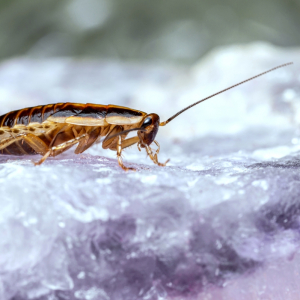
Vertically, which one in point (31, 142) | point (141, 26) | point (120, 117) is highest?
point (141, 26)

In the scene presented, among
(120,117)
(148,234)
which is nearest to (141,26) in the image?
(120,117)

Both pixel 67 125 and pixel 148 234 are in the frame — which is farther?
pixel 67 125

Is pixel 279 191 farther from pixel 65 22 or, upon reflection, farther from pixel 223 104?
pixel 65 22

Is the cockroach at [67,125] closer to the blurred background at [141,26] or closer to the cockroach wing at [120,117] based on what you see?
the cockroach wing at [120,117]

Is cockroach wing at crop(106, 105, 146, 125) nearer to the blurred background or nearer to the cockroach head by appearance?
the cockroach head

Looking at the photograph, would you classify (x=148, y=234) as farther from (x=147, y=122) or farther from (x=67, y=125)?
(x=67, y=125)

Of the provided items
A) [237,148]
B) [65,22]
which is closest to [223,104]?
[237,148]
